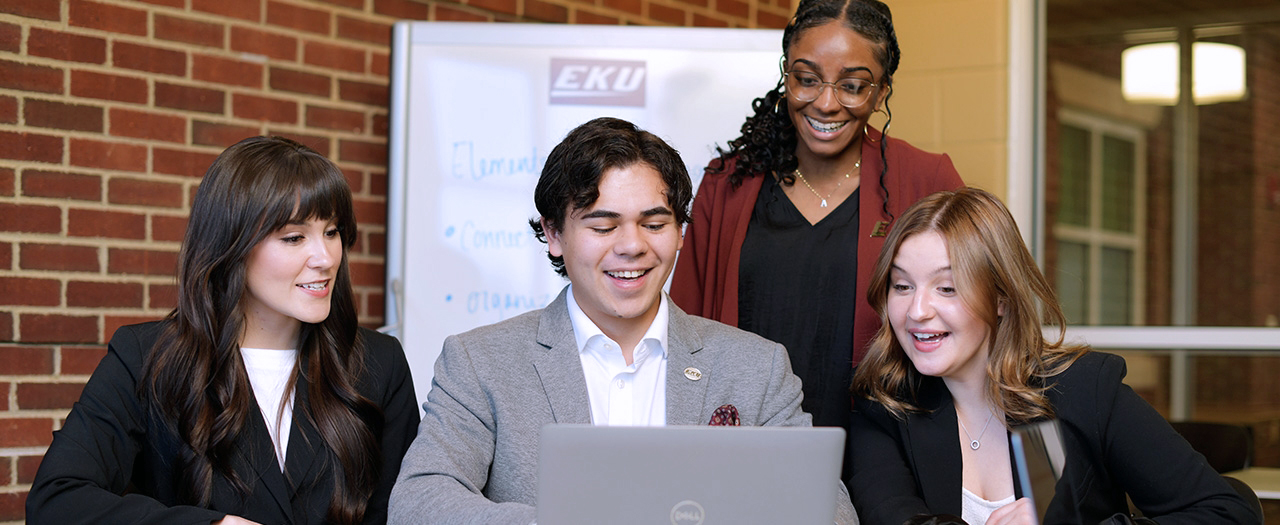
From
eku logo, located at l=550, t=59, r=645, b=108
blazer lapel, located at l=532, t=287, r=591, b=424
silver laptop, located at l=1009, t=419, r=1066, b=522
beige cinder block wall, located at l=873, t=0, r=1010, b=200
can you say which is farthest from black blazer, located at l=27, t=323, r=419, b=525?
beige cinder block wall, located at l=873, t=0, r=1010, b=200

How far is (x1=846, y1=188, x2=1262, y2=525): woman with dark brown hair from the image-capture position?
1.71m

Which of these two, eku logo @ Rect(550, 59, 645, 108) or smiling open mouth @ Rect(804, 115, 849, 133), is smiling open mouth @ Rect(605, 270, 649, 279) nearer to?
smiling open mouth @ Rect(804, 115, 849, 133)

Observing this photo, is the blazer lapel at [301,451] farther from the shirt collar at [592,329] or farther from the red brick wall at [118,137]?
the red brick wall at [118,137]

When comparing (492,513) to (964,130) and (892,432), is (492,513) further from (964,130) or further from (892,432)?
(964,130)

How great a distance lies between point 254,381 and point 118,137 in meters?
1.19

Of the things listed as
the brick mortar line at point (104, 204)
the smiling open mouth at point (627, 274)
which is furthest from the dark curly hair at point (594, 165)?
the brick mortar line at point (104, 204)

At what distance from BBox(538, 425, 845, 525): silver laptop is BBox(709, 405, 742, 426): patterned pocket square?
48 centimetres

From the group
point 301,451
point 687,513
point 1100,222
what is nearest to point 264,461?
point 301,451

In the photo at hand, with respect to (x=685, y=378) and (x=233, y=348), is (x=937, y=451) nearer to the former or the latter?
(x=685, y=378)

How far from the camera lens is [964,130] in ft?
11.1

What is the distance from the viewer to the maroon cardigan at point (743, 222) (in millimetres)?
2119

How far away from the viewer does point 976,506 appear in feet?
5.93

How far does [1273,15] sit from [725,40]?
70.7 inches

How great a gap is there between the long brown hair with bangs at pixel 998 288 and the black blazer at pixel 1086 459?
4cm
